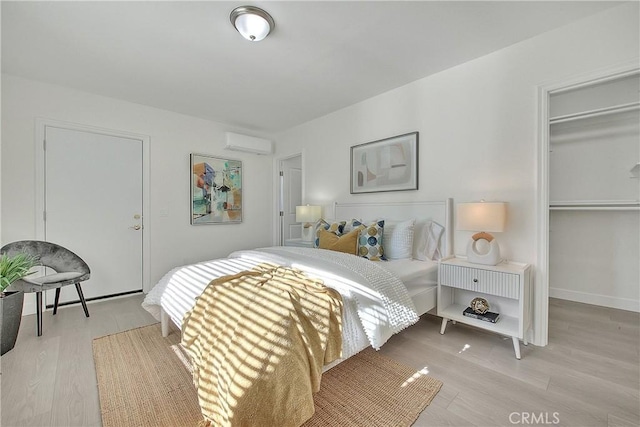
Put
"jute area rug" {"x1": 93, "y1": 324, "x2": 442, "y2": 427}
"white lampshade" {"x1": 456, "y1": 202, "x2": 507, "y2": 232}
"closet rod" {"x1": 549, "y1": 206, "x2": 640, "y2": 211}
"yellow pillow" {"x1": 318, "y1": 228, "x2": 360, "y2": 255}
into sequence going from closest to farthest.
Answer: "jute area rug" {"x1": 93, "y1": 324, "x2": 442, "y2": 427}
"white lampshade" {"x1": 456, "y1": 202, "x2": 507, "y2": 232}
"closet rod" {"x1": 549, "y1": 206, "x2": 640, "y2": 211}
"yellow pillow" {"x1": 318, "y1": 228, "x2": 360, "y2": 255}

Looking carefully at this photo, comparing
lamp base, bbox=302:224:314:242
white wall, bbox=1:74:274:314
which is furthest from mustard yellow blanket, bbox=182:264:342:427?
white wall, bbox=1:74:274:314

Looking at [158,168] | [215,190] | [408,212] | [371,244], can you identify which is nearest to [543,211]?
[408,212]

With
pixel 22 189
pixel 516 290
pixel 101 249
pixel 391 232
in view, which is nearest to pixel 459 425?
pixel 516 290

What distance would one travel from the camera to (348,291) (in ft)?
5.36

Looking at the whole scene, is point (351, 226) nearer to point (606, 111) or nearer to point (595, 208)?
point (606, 111)

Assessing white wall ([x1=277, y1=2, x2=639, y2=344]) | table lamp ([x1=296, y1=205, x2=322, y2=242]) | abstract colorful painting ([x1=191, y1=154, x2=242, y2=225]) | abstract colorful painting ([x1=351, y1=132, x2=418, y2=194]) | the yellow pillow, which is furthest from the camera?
abstract colorful painting ([x1=191, y1=154, x2=242, y2=225])

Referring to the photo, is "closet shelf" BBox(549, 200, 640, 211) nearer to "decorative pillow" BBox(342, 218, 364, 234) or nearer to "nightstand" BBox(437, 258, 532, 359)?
"nightstand" BBox(437, 258, 532, 359)

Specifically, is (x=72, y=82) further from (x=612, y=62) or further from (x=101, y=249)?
(x=612, y=62)

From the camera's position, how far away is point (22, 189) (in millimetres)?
2777

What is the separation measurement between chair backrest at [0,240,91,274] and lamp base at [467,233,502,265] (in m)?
3.65

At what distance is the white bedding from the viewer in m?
1.59

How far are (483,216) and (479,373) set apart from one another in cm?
112

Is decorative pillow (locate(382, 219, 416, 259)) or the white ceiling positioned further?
decorative pillow (locate(382, 219, 416, 259))

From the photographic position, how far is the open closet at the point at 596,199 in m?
2.65
